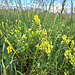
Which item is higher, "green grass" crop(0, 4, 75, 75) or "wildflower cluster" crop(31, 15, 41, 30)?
"wildflower cluster" crop(31, 15, 41, 30)

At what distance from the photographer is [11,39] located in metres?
1.23

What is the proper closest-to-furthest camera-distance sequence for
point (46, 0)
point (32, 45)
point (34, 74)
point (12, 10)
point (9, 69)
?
point (9, 69) < point (34, 74) < point (32, 45) < point (46, 0) < point (12, 10)

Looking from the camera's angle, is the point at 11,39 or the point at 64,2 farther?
the point at 64,2

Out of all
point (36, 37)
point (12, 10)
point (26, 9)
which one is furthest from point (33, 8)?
point (36, 37)

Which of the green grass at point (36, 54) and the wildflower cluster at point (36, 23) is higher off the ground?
the wildflower cluster at point (36, 23)

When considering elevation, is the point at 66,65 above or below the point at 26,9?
below

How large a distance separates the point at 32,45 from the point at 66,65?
0.51 m

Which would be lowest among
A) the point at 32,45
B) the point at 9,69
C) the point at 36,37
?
the point at 9,69

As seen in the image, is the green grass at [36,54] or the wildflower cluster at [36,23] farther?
the wildflower cluster at [36,23]

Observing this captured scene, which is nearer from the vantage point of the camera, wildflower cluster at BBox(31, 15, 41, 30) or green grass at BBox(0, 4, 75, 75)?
green grass at BBox(0, 4, 75, 75)

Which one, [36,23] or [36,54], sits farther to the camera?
[36,23]

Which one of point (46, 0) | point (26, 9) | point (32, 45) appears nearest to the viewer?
point (32, 45)

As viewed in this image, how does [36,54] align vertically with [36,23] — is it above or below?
below

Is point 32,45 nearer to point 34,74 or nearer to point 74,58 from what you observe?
point 34,74
